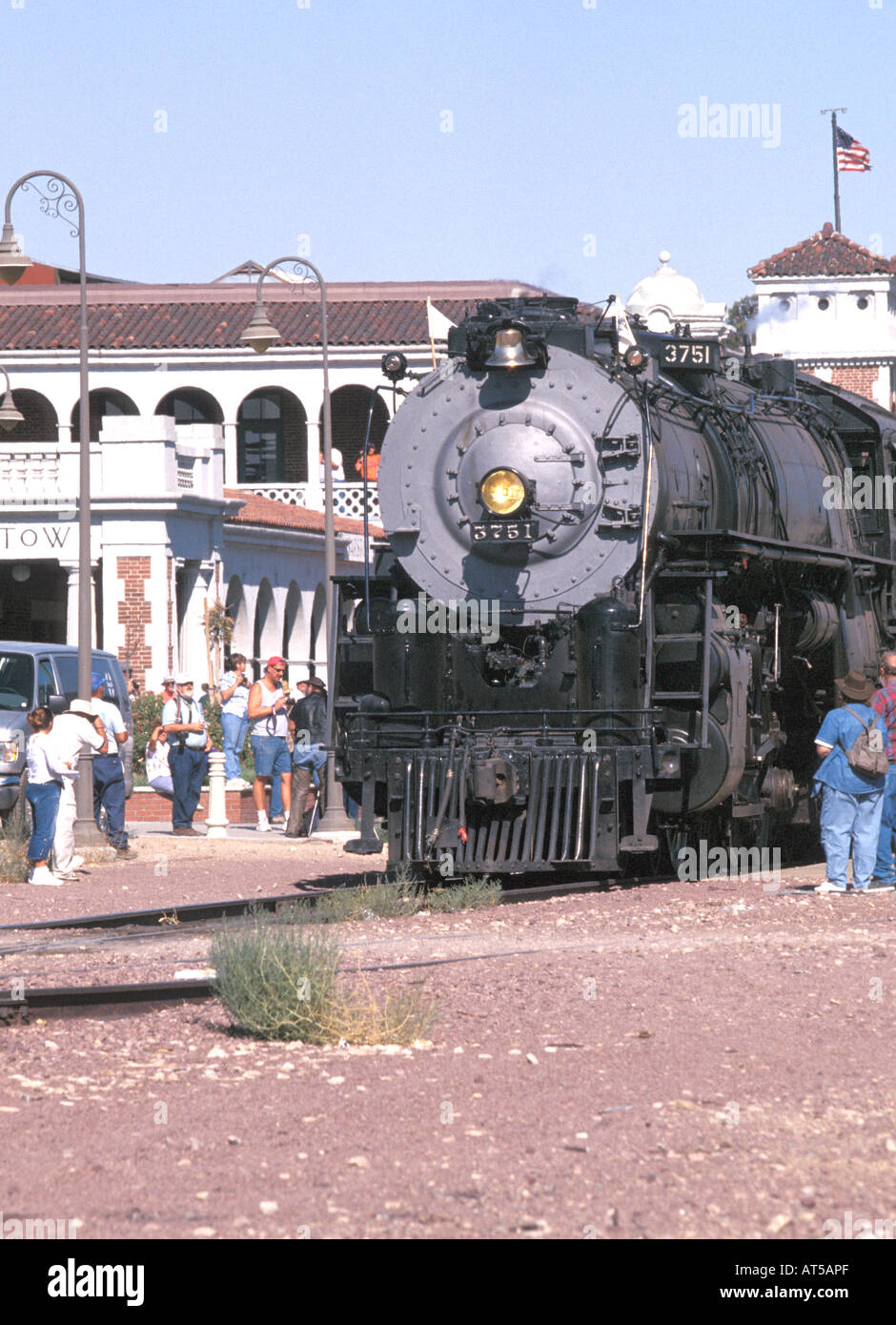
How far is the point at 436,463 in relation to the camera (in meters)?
14.5

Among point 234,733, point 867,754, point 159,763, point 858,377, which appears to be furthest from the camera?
Answer: point 858,377

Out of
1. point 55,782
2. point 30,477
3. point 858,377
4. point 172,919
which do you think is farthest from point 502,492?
point 858,377

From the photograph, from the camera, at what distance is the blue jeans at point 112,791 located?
782 inches

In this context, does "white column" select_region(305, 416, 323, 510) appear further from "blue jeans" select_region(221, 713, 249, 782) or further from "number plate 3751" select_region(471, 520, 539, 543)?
"number plate 3751" select_region(471, 520, 539, 543)

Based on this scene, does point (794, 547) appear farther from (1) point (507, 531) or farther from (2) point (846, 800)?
(1) point (507, 531)

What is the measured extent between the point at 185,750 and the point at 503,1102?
14.3 m

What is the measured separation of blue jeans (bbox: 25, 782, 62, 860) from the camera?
1636 centimetres

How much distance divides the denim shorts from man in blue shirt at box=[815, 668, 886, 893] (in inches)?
346

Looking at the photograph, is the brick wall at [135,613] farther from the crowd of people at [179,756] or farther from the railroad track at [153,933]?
the railroad track at [153,933]

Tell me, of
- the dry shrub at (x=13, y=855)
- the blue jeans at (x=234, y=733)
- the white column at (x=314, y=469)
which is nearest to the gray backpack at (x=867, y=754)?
the dry shrub at (x=13, y=855)

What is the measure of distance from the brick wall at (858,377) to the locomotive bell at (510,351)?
4062 centimetres

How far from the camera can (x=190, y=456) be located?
1423 inches
